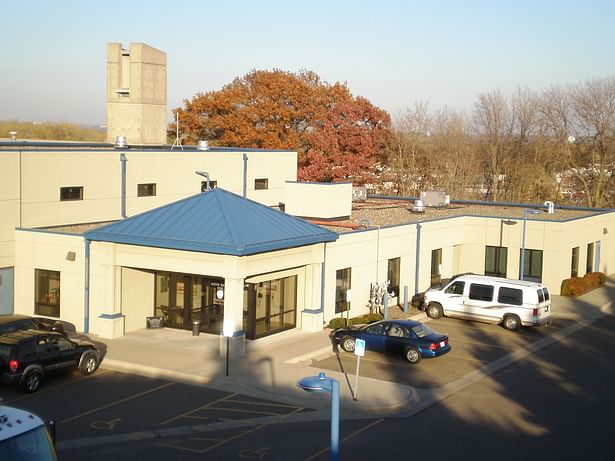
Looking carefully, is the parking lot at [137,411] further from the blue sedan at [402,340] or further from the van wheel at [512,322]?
the van wheel at [512,322]

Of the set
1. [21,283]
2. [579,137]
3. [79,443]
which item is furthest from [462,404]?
[579,137]

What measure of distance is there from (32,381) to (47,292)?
8.74 meters

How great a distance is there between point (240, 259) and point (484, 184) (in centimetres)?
5786

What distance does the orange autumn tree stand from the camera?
217 ft

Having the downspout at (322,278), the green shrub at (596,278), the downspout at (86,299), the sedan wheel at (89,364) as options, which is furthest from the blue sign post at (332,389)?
the green shrub at (596,278)

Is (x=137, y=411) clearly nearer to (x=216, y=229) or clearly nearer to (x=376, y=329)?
(x=216, y=229)

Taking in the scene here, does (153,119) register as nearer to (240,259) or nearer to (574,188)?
(240,259)

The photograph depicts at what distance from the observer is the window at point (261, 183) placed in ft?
139

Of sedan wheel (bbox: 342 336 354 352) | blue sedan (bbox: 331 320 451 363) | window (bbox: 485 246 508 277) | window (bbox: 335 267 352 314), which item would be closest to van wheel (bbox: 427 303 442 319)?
window (bbox: 335 267 352 314)

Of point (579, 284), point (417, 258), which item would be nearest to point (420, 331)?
point (417, 258)

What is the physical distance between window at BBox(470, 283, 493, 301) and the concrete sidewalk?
650cm

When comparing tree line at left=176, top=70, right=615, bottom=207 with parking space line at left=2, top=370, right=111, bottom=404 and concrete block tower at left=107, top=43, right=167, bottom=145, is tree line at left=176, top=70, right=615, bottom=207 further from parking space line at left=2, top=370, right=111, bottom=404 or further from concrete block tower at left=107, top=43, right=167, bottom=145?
parking space line at left=2, top=370, right=111, bottom=404

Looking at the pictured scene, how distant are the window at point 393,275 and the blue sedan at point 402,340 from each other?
8.06 meters

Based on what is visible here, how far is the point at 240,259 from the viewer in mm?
25641
